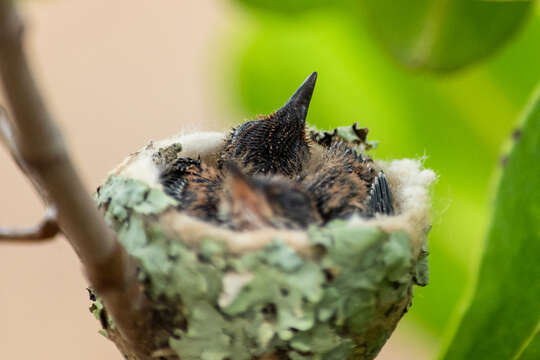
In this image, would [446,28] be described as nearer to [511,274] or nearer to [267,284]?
[511,274]

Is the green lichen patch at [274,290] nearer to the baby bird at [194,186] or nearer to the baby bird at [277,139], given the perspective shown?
the baby bird at [194,186]

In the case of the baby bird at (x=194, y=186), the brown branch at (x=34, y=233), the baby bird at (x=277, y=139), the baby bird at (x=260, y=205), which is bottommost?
the brown branch at (x=34, y=233)

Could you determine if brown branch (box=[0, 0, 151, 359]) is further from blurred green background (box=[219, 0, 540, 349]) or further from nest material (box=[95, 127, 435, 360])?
blurred green background (box=[219, 0, 540, 349])

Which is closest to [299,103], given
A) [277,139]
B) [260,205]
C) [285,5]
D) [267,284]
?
[277,139]

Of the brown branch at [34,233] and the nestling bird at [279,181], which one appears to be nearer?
the brown branch at [34,233]

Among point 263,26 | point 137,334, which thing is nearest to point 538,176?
point 137,334

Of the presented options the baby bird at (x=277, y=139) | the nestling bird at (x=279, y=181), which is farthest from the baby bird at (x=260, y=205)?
the baby bird at (x=277, y=139)
